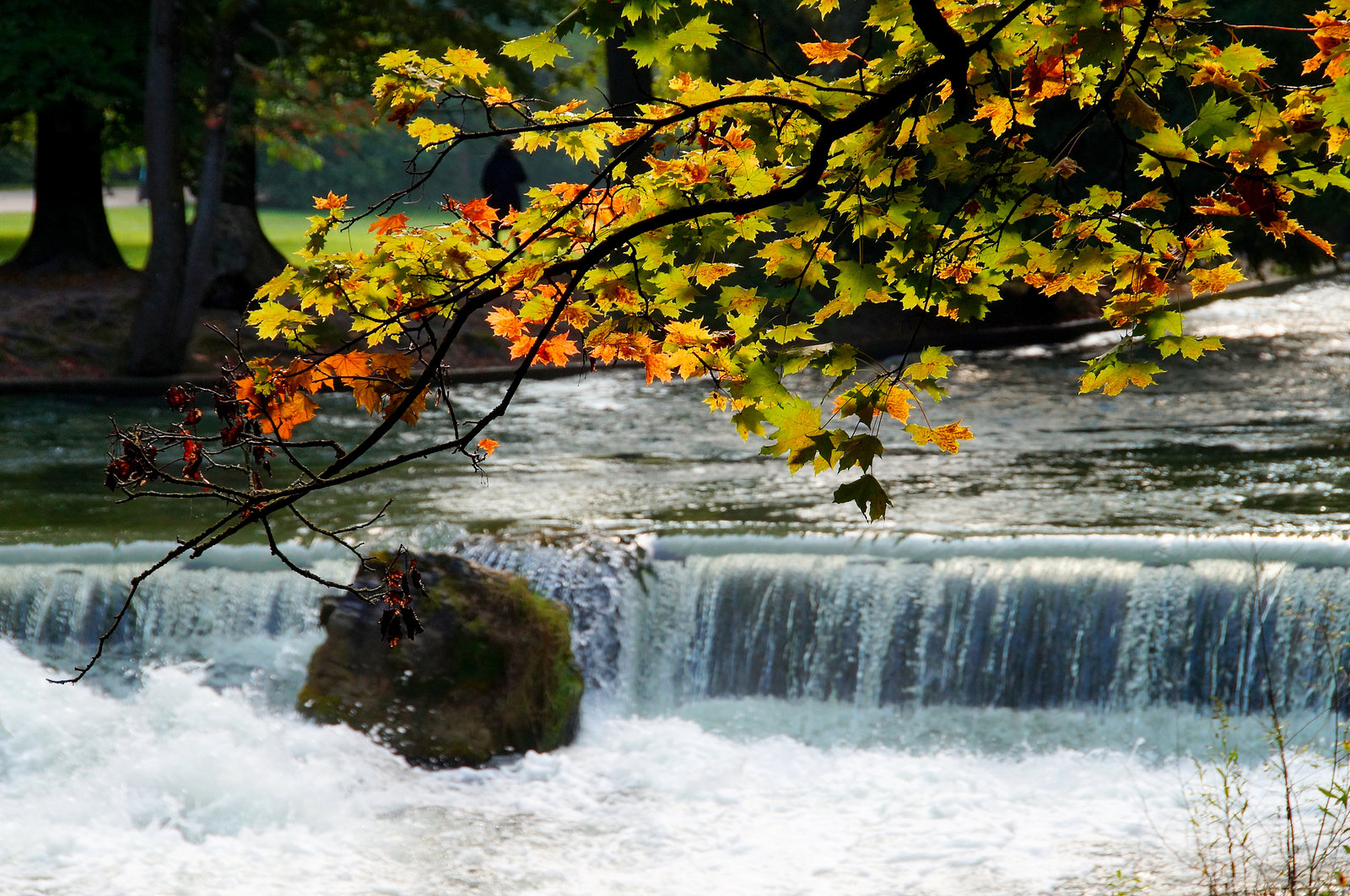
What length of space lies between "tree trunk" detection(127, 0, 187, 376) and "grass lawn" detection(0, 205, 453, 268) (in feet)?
16.5

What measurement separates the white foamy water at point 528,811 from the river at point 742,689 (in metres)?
0.02

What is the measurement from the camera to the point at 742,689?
8742mm

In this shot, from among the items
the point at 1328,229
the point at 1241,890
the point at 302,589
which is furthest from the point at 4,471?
the point at 1328,229

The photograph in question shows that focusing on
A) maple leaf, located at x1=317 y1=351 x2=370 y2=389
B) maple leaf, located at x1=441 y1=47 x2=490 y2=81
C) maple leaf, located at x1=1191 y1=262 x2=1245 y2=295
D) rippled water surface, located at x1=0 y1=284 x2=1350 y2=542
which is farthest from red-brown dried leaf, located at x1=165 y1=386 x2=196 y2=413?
rippled water surface, located at x1=0 y1=284 x2=1350 y2=542

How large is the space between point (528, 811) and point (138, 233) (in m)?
30.0

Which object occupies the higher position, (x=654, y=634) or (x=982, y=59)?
(x=982, y=59)

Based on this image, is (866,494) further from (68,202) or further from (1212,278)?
(68,202)

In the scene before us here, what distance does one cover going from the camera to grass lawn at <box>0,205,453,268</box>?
26766 mm

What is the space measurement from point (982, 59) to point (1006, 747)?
5.43m

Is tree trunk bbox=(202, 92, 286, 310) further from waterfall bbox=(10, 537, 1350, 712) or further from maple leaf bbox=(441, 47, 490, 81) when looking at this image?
maple leaf bbox=(441, 47, 490, 81)

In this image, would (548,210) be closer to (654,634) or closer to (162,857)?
(162,857)

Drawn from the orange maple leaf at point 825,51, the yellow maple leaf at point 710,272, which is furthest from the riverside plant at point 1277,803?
the orange maple leaf at point 825,51

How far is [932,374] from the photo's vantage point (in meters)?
3.49

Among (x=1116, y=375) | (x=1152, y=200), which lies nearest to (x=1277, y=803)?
(x=1116, y=375)
